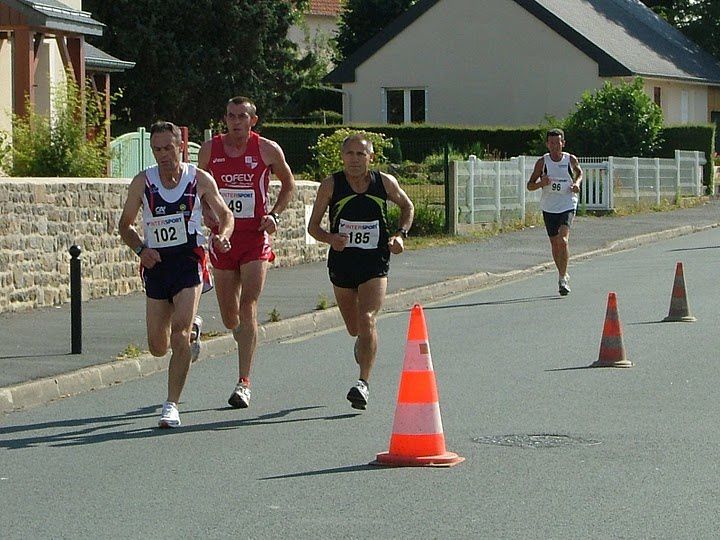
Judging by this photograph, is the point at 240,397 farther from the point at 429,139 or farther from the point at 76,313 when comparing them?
the point at 429,139

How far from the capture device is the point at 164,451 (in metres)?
8.41

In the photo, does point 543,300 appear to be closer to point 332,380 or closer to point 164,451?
point 332,380

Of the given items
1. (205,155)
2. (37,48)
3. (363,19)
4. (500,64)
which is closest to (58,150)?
(37,48)

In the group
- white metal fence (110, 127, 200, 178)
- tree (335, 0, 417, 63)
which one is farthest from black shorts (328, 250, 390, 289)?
tree (335, 0, 417, 63)

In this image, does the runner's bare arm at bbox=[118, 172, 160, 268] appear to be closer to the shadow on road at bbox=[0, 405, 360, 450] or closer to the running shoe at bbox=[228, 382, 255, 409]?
the shadow on road at bbox=[0, 405, 360, 450]

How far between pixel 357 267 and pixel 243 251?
0.83 meters

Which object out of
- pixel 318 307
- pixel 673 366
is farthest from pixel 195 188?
pixel 318 307

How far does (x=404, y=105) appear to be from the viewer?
54875mm

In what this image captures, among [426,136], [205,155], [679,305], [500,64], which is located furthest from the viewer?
[500,64]

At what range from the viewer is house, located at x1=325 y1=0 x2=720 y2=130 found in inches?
2009

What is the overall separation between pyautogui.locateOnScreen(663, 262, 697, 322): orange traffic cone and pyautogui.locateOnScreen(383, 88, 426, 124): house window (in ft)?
132

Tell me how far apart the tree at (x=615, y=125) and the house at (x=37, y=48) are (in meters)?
17.3

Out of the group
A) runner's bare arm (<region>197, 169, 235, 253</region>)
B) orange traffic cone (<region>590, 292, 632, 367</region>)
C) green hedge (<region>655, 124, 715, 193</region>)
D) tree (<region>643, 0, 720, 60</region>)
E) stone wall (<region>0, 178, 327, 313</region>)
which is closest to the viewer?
runner's bare arm (<region>197, 169, 235, 253</region>)

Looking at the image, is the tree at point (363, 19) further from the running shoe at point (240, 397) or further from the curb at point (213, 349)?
the running shoe at point (240, 397)
